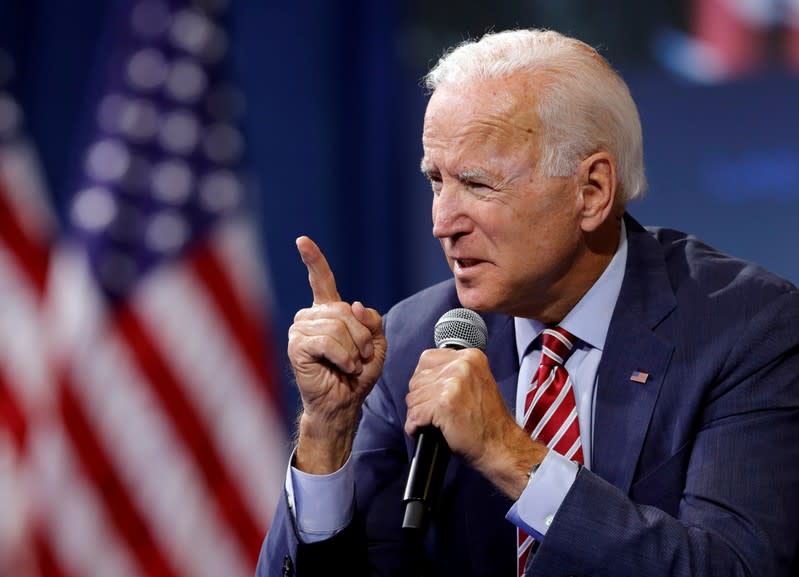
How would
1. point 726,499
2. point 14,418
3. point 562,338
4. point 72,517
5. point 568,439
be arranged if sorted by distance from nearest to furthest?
point 726,499
point 568,439
point 562,338
point 72,517
point 14,418

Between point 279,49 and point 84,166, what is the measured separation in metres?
0.83

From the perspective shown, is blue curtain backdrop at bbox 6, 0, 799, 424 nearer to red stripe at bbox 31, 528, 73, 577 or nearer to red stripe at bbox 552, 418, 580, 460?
red stripe at bbox 31, 528, 73, 577

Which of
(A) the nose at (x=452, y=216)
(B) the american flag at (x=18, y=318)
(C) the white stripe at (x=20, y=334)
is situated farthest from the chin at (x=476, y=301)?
(C) the white stripe at (x=20, y=334)

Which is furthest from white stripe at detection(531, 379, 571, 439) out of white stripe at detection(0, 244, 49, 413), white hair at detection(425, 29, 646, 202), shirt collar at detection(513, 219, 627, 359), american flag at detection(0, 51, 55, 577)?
white stripe at detection(0, 244, 49, 413)

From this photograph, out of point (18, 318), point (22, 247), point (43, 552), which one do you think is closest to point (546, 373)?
point (43, 552)

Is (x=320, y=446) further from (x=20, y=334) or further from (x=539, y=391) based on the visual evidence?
(x=20, y=334)

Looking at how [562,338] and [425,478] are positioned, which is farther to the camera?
[562,338]

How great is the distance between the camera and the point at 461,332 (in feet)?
5.76

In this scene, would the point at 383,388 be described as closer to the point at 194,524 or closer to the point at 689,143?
the point at 194,524

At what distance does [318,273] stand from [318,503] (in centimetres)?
40

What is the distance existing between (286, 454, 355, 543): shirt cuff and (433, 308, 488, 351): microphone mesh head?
31 cm

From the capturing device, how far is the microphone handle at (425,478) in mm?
1465

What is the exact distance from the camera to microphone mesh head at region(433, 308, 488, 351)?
1747 mm

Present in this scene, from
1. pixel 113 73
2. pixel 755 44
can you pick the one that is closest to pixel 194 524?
pixel 113 73
